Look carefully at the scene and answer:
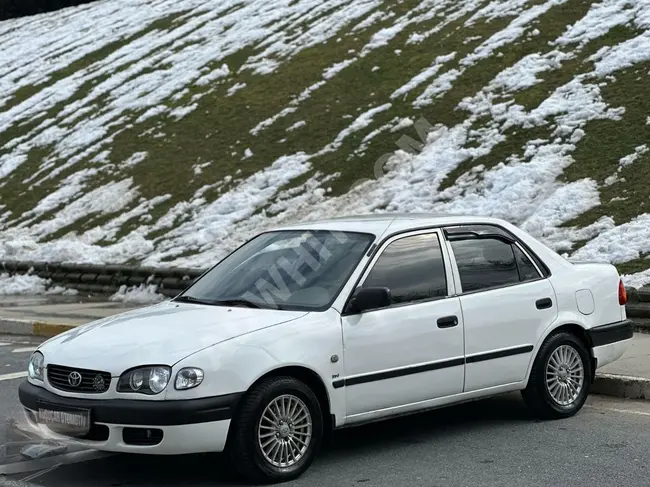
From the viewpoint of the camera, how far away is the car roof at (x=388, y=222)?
23.0 ft

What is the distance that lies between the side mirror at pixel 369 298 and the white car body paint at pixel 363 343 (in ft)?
0.23

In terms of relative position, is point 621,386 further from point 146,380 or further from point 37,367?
point 37,367

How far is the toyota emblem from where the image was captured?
19.6 feet

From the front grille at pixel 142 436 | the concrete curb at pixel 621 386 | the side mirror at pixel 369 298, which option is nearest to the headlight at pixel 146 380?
the front grille at pixel 142 436

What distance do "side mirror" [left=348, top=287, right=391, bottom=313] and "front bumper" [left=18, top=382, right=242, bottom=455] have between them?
1.00m

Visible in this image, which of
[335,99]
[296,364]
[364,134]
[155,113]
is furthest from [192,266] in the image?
[296,364]

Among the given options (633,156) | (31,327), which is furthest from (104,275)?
(633,156)

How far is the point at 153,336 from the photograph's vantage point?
6.05 metres

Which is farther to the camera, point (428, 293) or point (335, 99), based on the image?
point (335, 99)

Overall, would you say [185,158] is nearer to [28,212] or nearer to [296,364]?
[28,212]

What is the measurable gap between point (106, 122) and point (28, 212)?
3992mm

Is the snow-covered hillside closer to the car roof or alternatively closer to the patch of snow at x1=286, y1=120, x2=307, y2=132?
the patch of snow at x1=286, y1=120, x2=307, y2=132

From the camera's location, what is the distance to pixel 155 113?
24.3 meters

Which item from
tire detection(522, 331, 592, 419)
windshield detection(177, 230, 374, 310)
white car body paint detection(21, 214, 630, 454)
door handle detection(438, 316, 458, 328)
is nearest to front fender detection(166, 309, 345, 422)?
white car body paint detection(21, 214, 630, 454)
